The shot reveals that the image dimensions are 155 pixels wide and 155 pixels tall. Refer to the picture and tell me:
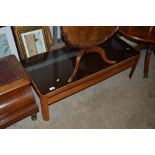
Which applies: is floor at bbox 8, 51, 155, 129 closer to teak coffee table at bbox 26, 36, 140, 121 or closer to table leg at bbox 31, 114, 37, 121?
table leg at bbox 31, 114, 37, 121

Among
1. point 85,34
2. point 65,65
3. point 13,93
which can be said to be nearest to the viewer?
point 13,93

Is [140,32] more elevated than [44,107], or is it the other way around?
[140,32]

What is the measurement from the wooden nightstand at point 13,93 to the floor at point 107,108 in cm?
29

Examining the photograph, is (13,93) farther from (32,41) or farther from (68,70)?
(32,41)

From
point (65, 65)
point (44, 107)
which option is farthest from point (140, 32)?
point (44, 107)

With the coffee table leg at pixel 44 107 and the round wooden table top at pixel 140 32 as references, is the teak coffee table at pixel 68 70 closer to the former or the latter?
the coffee table leg at pixel 44 107

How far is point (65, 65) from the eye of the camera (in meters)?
1.80

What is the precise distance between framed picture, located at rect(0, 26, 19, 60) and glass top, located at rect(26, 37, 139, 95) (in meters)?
0.28

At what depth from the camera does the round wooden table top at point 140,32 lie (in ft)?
5.91

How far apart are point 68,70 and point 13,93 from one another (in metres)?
0.58

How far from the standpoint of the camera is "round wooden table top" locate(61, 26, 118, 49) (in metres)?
1.44

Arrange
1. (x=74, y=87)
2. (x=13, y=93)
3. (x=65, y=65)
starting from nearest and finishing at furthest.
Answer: (x=13, y=93)
(x=74, y=87)
(x=65, y=65)

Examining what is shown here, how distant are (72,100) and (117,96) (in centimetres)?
50
